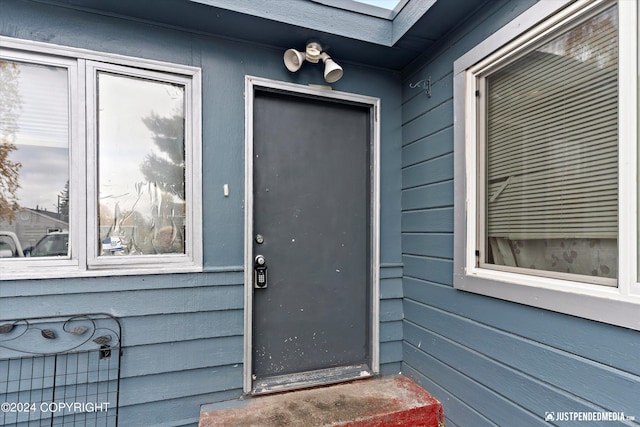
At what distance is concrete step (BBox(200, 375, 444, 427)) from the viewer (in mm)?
1639

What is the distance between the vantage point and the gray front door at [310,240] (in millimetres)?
1973

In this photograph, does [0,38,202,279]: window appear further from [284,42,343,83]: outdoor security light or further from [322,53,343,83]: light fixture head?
[322,53,343,83]: light fixture head

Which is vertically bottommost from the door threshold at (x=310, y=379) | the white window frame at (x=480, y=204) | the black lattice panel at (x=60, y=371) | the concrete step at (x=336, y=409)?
the concrete step at (x=336, y=409)

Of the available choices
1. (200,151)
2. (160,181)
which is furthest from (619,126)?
(160,181)

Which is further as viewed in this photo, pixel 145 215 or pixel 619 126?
pixel 145 215

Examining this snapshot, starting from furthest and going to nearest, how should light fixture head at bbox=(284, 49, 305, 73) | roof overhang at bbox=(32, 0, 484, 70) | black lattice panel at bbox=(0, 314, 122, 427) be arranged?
1. light fixture head at bbox=(284, 49, 305, 73)
2. roof overhang at bbox=(32, 0, 484, 70)
3. black lattice panel at bbox=(0, 314, 122, 427)

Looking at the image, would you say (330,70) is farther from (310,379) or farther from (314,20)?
(310,379)

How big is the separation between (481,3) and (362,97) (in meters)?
0.82

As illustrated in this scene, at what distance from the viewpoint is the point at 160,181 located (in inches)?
70.2

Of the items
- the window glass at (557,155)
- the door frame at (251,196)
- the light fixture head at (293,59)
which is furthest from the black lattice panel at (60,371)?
A: the window glass at (557,155)

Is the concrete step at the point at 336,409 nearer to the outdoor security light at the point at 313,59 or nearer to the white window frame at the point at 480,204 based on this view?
the white window frame at the point at 480,204

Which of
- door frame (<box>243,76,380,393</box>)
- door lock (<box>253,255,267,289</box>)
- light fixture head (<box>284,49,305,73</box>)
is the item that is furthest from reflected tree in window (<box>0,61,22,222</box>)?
light fixture head (<box>284,49,305,73</box>)

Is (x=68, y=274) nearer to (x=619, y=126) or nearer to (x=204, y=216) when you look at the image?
(x=204, y=216)

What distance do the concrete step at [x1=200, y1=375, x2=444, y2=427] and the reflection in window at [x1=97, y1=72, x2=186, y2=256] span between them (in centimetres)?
96
